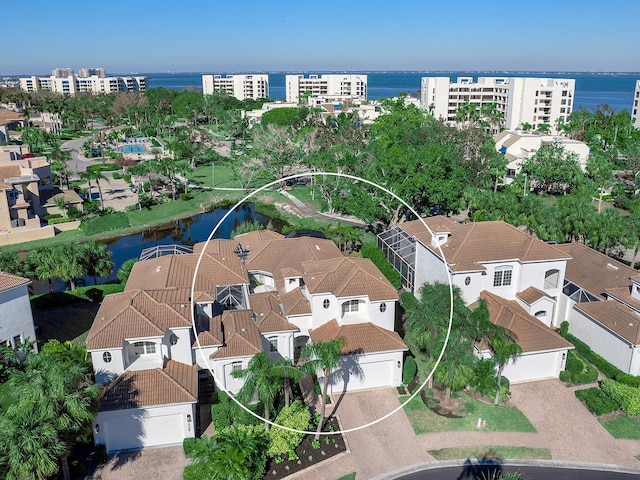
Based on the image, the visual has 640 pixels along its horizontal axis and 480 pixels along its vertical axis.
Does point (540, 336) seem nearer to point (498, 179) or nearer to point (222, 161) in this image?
point (498, 179)

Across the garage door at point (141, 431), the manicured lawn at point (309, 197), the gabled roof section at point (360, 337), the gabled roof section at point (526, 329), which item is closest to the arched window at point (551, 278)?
the gabled roof section at point (526, 329)

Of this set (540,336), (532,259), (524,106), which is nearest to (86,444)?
(540,336)

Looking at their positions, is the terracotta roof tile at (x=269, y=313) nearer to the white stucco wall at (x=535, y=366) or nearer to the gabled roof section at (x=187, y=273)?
the gabled roof section at (x=187, y=273)

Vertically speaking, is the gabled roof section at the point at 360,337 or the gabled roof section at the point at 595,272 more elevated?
the gabled roof section at the point at 595,272

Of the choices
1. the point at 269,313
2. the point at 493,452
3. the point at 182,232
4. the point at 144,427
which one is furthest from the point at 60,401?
the point at 182,232

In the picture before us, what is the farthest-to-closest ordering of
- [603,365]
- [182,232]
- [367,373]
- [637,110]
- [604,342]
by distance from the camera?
[637,110]
[182,232]
[604,342]
[603,365]
[367,373]

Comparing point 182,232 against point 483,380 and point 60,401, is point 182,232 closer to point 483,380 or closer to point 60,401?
point 483,380

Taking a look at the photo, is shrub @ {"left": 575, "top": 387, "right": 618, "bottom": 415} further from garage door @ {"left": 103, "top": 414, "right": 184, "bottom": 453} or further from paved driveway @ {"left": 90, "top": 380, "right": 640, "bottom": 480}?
garage door @ {"left": 103, "top": 414, "right": 184, "bottom": 453}
